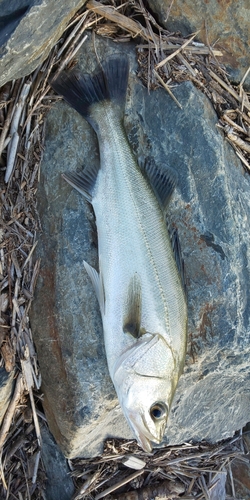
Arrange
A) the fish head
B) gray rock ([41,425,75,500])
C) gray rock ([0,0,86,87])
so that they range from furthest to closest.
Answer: gray rock ([41,425,75,500]) < the fish head < gray rock ([0,0,86,87])

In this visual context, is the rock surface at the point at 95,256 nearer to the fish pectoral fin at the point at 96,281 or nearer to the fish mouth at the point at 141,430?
the fish pectoral fin at the point at 96,281

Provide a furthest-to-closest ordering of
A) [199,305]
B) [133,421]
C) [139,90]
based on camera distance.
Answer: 1. [139,90]
2. [199,305]
3. [133,421]

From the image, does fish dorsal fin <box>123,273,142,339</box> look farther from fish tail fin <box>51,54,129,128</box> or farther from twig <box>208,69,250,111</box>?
twig <box>208,69,250,111</box>

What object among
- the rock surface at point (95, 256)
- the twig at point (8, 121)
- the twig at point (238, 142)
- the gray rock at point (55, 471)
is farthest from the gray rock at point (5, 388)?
the twig at point (238, 142)

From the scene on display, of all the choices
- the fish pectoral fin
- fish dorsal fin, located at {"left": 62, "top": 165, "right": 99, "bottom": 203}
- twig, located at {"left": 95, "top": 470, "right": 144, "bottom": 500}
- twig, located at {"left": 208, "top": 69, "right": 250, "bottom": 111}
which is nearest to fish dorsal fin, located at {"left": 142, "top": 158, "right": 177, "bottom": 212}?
fish dorsal fin, located at {"left": 62, "top": 165, "right": 99, "bottom": 203}

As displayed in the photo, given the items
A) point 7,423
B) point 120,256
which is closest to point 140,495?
point 7,423

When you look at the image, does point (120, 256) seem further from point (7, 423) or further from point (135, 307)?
point (7, 423)
